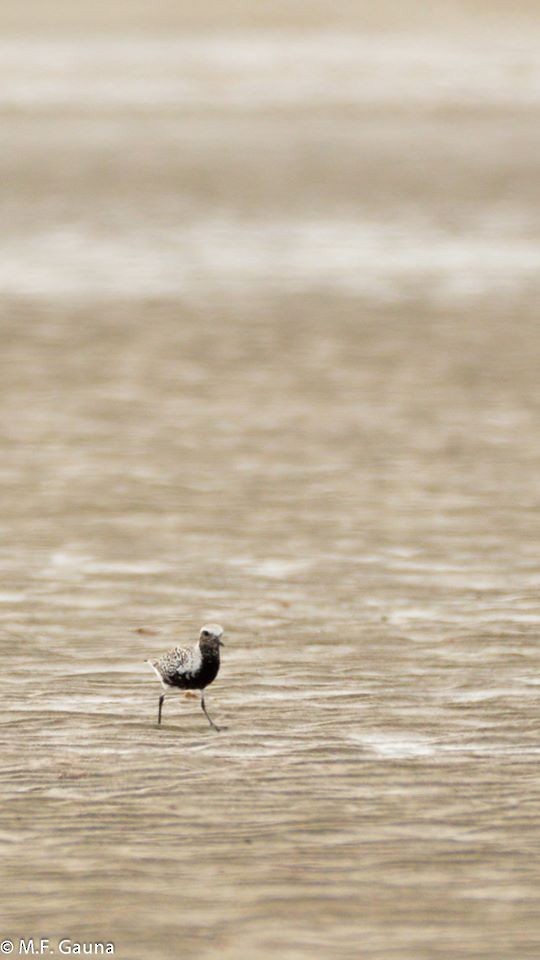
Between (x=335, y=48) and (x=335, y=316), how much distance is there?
24.1 meters

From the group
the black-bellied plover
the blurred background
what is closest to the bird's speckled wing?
the black-bellied plover

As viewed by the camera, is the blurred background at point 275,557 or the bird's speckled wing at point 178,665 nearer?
the blurred background at point 275,557

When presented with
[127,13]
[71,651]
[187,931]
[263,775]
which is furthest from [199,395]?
[127,13]

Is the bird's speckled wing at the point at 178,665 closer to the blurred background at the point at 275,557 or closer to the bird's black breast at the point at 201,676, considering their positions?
the bird's black breast at the point at 201,676

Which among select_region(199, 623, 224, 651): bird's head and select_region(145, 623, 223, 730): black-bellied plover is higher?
select_region(199, 623, 224, 651): bird's head

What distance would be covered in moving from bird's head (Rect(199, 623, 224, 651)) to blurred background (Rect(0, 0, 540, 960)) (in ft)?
0.93

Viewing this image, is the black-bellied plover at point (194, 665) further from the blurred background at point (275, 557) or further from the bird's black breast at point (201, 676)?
the blurred background at point (275, 557)

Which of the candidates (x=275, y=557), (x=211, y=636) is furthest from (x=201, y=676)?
(x=275, y=557)

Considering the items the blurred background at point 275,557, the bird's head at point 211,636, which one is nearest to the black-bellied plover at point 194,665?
the bird's head at point 211,636

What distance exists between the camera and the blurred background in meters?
4.30

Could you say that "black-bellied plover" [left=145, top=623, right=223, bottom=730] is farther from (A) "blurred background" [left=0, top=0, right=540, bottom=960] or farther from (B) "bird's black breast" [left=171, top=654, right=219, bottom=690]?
(A) "blurred background" [left=0, top=0, right=540, bottom=960]

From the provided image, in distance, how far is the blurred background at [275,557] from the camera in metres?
4.30

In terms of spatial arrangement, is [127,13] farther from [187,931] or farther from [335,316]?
[187,931]

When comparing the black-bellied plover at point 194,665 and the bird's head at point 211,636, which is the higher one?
the bird's head at point 211,636
